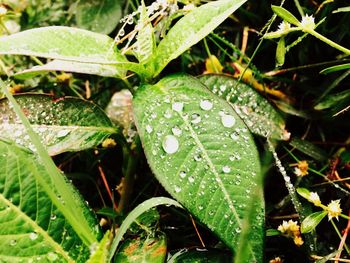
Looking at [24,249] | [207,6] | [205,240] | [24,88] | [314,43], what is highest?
[207,6]

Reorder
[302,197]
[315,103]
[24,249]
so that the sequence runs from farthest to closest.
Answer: [315,103] → [302,197] → [24,249]

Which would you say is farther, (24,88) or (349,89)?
(24,88)

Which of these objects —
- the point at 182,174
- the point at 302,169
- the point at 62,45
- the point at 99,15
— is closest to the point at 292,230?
the point at 302,169

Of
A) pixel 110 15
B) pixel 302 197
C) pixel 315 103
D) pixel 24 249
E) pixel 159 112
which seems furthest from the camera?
pixel 110 15

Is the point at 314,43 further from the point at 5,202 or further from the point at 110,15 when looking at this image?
the point at 5,202

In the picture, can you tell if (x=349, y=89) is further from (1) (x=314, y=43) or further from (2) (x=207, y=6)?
(2) (x=207, y=6)

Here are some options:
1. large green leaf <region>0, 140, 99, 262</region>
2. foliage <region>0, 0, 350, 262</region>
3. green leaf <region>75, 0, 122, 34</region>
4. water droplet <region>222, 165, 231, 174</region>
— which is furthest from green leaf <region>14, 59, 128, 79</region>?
green leaf <region>75, 0, 122, 34</region>

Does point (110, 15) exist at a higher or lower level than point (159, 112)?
higher

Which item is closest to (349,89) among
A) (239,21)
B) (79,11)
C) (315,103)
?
(315,103)
